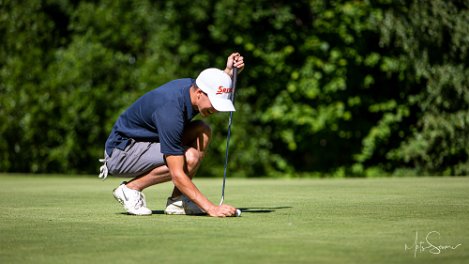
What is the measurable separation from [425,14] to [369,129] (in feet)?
9.04

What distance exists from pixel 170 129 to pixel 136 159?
2.42 ft

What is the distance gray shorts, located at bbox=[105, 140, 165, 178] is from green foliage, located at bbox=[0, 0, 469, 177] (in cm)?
977

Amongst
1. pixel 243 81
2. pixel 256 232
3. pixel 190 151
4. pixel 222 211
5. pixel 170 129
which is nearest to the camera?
pixel 256 232

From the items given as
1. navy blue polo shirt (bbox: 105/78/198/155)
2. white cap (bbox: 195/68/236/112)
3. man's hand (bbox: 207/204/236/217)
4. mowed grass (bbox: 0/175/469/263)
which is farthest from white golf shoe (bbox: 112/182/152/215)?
white cap (bbox: 195/68/236/112)

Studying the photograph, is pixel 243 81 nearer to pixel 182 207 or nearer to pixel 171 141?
pixel 182 207

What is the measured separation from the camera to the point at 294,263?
14.6 ft

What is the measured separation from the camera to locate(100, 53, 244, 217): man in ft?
21.9

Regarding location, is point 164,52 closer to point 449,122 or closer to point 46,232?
point 449,122

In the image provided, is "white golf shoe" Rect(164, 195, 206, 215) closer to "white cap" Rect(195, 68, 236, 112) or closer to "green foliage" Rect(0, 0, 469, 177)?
"white cap" Rect(195, 68, 236, 112)

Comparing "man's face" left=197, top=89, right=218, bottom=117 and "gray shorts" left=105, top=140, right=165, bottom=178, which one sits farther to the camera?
"gray shorts" left=105, top=140, right=165, bottom=178

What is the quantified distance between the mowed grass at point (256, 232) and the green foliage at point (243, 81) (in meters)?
8.12

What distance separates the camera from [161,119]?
263 inches

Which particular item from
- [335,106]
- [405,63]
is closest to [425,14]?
[405,63]

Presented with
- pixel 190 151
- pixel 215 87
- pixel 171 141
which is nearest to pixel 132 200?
pixel 190 151
